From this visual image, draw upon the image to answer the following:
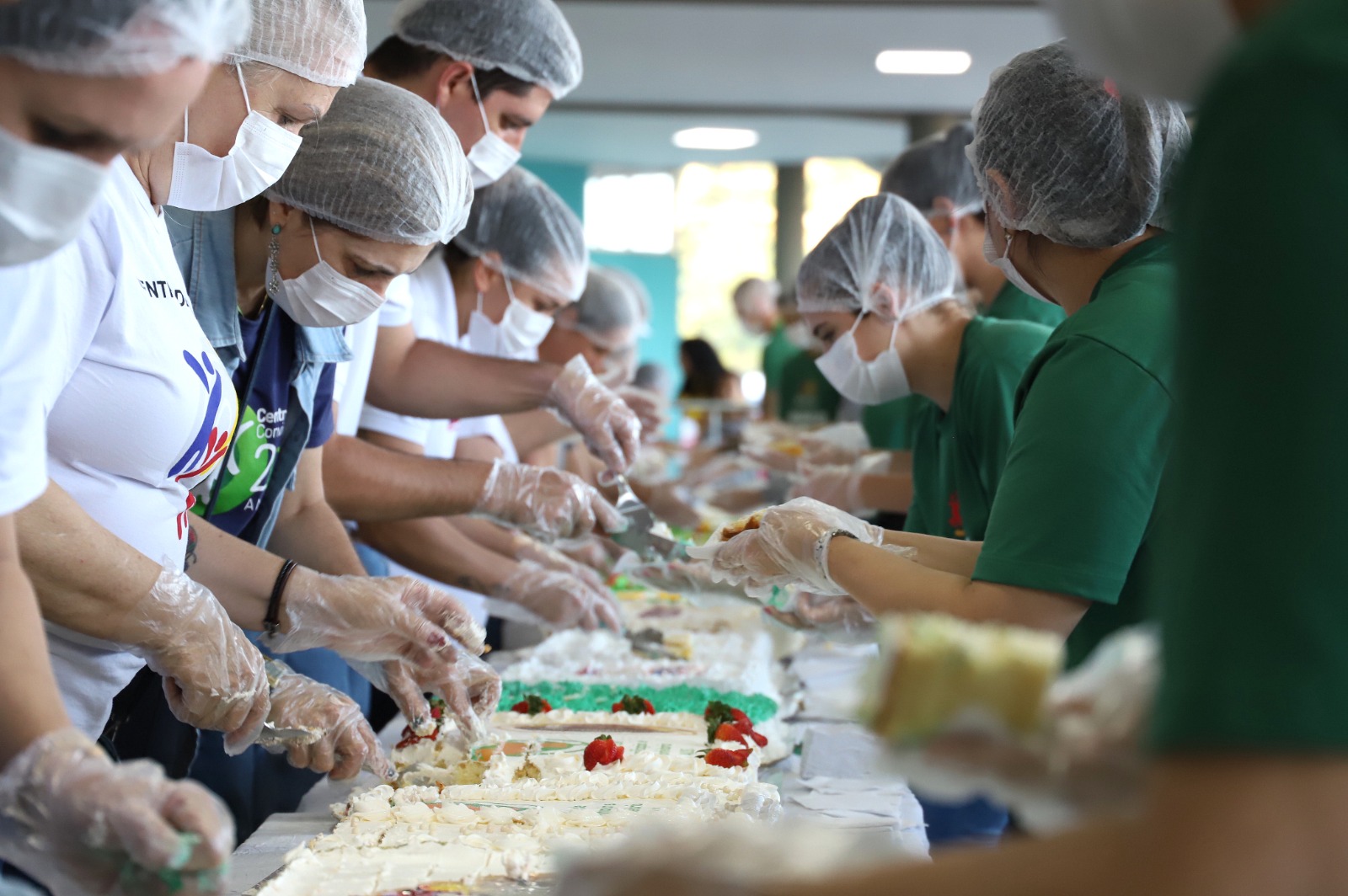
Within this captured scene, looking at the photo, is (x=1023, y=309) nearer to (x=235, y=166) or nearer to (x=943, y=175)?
(x=943, y=175)

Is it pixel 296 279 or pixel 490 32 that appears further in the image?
pixel 490 32

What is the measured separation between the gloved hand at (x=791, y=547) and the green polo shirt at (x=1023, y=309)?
143 cm

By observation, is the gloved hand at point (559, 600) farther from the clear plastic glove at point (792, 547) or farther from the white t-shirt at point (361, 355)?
the clear plastic glove at point (792, 547)

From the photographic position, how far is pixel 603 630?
3.35 meters

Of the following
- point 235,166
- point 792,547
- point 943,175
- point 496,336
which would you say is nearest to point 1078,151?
point 792,547

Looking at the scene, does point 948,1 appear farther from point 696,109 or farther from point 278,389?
point 278,389

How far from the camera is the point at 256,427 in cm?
222

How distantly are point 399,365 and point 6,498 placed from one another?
6.59 ft

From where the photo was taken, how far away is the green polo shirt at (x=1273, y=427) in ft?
2.20

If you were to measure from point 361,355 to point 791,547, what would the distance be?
53.8 inches

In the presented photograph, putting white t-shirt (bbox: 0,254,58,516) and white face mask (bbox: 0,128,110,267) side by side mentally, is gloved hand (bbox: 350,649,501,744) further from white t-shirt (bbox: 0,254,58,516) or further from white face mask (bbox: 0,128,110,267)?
white face mask (bbox: 0,128,110,267)

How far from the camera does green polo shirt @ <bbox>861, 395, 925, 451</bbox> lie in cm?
445

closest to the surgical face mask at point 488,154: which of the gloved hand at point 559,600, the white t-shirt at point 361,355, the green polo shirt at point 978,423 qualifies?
the white t-shirt at point 361,355

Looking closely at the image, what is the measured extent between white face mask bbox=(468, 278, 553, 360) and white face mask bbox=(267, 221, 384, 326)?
1.34m
